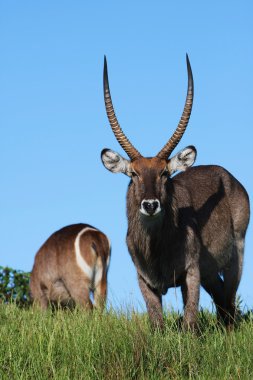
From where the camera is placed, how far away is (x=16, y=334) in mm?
7137

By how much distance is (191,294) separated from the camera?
8.16m

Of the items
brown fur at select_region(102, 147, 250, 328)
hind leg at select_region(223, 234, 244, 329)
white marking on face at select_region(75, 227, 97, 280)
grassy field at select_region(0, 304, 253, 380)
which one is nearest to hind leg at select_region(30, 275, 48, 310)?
white marking on face at select_region(75, 227, 97, 280)

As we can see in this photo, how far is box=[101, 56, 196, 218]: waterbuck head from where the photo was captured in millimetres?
7867

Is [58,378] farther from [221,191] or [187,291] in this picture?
[221,191]

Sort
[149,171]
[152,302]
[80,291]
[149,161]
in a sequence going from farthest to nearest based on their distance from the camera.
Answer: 1. [80,291]
2. [152,302]
3. [149,161]
4. [149,171]

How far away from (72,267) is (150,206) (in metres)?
5.22

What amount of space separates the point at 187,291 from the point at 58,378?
2.52 metres

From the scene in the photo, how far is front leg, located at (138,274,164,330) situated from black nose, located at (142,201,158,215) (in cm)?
110

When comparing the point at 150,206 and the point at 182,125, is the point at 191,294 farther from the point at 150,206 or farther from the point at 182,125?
the point at 182,125

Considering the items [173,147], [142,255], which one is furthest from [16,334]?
[173,147]

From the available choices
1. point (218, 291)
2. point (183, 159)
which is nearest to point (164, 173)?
point (183, 159)

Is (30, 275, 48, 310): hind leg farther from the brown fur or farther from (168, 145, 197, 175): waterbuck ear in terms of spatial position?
(168, 145, 197, 175): waterbuck ear

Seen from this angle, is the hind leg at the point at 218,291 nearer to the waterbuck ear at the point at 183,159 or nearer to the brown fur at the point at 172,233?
the brown fur at the point at 172,233

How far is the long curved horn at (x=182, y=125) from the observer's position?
830 cm
